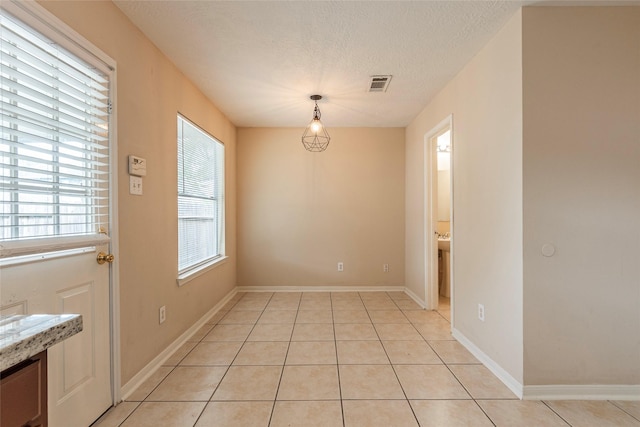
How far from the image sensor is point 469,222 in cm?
254

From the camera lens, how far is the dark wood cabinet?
61 cm

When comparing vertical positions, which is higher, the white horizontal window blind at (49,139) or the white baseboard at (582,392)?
the white horizontal window blind at (49,139)

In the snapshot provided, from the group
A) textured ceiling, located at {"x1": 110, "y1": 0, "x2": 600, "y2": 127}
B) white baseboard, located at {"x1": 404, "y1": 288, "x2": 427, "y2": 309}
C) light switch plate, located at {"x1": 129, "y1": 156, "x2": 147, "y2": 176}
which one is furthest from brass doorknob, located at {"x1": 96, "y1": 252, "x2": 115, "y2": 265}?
white baseboard, located at {"x1": 404, "y1": 288, "x2": 427, "y2": 309}

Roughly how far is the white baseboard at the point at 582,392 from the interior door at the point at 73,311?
102 inches

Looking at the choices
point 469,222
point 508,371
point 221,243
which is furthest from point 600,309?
point 221,243

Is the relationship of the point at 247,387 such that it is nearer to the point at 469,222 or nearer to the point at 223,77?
the point at 469,222

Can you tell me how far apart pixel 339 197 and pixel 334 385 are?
2.83 meters

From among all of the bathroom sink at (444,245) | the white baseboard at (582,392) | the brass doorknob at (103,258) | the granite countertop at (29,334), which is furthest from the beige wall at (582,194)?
the brass doorknob at (103,258)

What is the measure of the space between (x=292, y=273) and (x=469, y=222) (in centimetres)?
271

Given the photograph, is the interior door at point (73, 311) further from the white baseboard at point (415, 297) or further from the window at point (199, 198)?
the white baseboard at point (415, 297)

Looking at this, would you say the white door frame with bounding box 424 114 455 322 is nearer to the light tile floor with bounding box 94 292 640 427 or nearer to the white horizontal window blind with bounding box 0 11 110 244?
the light tile floor with bounding box 94 292 640 427

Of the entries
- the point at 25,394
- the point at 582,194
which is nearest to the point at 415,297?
the point at 582,194

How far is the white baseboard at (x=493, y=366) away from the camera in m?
1.93

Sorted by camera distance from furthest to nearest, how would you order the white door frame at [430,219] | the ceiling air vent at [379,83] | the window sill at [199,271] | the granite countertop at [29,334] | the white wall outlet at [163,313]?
1. the white door frame at [430,219]
2. the ceiling air vent at [379,83]
3. the window sill at [199,271]
4. the white wall outlet at [163,313]
5. the granite countertop at [29,334]
